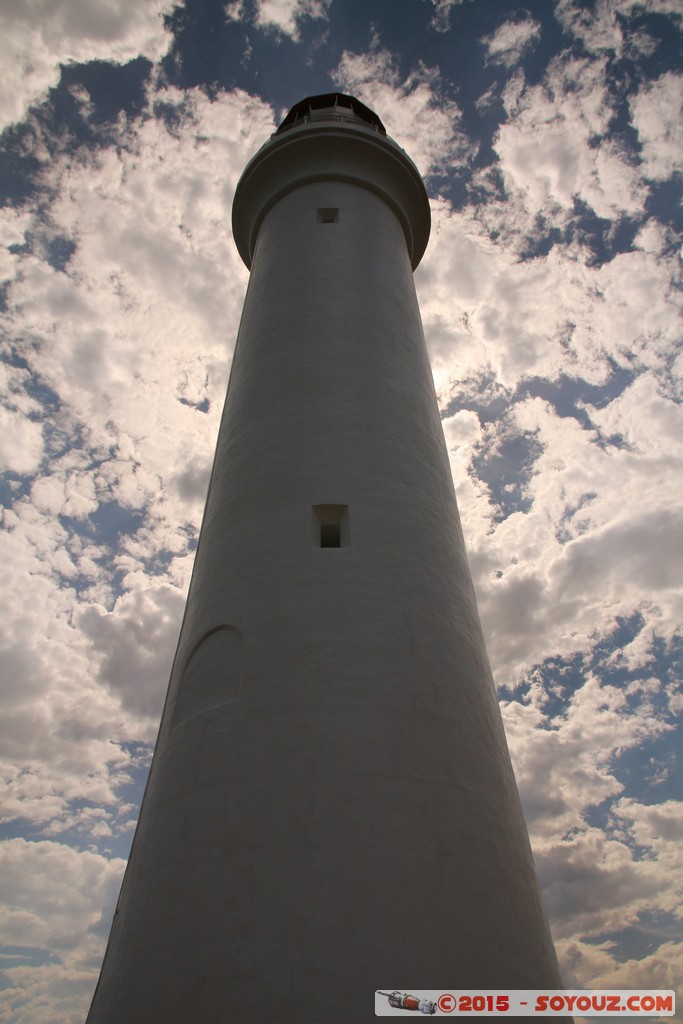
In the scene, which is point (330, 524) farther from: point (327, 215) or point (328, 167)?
point (328, 167)

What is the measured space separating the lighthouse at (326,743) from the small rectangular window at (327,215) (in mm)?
2937

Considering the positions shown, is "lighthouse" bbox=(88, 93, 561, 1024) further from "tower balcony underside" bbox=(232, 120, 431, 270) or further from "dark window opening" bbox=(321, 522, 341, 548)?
"tower balcony underside" bbox=(232, 120, 431, 270)

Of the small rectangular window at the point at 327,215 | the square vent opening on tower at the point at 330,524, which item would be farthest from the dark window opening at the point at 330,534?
the small rectangular window at the point at 327,215

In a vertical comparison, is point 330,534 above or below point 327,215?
below

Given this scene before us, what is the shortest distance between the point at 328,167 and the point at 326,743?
11.3 meters

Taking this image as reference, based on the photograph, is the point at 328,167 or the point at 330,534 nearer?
the point at 330,534

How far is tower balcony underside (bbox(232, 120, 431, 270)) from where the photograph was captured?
14125 mm

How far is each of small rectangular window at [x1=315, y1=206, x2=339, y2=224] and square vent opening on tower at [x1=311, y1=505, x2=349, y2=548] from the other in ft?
22.0

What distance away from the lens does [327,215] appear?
1334 centimetres

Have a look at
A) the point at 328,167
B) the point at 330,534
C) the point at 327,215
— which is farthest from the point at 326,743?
the point at 328,167

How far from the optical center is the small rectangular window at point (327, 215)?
1314 cm

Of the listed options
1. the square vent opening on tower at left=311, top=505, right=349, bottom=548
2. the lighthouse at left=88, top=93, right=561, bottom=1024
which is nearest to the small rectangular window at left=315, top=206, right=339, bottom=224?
the lighthouse at left=88, top=93, right=561, bottom=1024

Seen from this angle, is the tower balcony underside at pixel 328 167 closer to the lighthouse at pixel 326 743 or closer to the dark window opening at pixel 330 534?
the lighthouse at pixel 326 743

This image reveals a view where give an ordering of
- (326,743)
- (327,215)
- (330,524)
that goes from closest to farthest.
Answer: (326,743), (330,524), (327,215)
